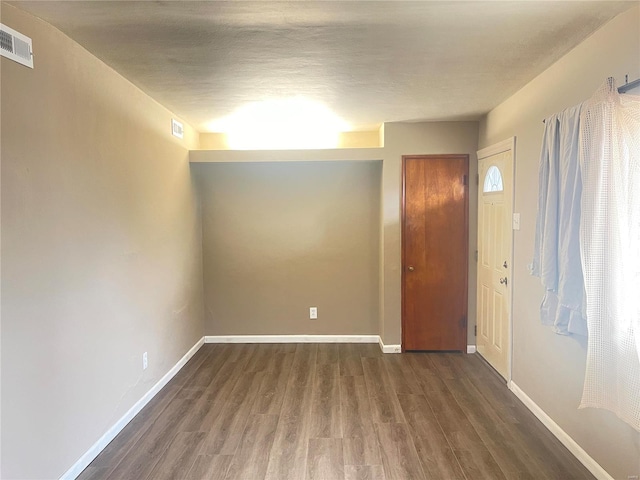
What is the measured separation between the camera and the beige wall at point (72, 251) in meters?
Answer: 1.69

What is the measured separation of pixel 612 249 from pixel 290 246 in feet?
10.1

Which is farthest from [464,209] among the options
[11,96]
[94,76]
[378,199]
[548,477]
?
[11,96]

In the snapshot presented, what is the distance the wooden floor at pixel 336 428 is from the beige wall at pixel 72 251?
37cm

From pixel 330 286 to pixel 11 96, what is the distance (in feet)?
10.8

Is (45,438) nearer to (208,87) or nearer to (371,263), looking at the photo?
(208,87)

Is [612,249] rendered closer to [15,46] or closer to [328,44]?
[328,44]

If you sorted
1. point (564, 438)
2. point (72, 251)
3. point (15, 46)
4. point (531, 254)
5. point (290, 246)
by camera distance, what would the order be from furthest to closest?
point (290, 246), point (531, 254), point (564, 438), point (72, 251), point (15, 46)

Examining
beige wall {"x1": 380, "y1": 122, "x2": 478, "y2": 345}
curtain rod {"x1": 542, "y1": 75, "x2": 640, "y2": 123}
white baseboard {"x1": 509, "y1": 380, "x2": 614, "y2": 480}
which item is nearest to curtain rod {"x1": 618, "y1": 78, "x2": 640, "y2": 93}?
curtain rod {"x1": 542, "y1": 75, "x2": 640, "y2": 123}

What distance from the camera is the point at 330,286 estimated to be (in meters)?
4.34

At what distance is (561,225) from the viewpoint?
2117 millimetres

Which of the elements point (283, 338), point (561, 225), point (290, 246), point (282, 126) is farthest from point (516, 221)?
point (283, 338)

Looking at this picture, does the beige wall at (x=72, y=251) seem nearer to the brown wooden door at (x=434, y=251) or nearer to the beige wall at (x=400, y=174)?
the beige wall at (x=400, y=174)

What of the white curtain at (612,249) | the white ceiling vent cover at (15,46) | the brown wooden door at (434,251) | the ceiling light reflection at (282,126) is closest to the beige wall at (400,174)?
the brown wooden door at (434,251)

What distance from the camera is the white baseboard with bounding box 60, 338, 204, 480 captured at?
2.08m
